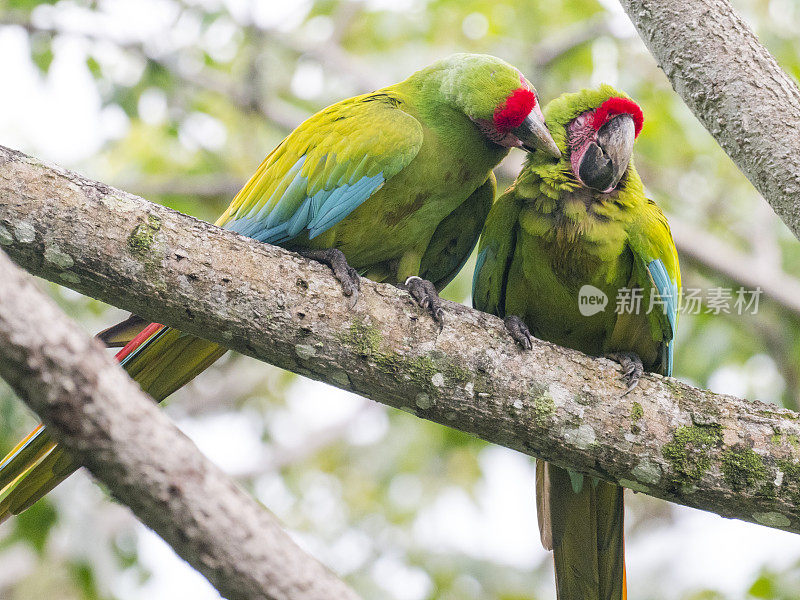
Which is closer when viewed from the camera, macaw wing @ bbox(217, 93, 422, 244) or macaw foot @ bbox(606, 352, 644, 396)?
macaw foot @ bbox(606, 352, 644, 396)

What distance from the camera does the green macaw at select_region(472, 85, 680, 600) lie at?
9.29ft

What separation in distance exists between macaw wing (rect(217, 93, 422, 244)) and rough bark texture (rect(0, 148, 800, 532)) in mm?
Result: 380

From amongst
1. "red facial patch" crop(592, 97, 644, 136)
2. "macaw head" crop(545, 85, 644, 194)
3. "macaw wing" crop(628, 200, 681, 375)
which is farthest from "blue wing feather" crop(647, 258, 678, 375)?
"red facial patch" crop(592, 97, 644, 136)

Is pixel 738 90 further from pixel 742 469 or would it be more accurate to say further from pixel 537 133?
pixel 742 469

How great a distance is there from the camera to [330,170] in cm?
275

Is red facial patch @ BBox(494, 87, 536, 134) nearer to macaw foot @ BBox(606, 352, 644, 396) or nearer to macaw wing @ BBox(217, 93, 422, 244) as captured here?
macaw wing @ BBox(217, 93, 422, 244)

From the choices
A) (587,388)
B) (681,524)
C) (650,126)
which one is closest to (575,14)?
(650,126)

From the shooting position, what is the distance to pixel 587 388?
2.43 meters

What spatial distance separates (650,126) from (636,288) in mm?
2448

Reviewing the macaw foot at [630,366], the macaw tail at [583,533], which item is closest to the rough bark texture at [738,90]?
the macaw foot at [630,366]

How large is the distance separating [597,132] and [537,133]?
249mm

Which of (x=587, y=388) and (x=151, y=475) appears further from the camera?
(x=587, y=388)

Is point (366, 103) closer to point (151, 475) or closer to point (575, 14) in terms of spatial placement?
point (151, 475)

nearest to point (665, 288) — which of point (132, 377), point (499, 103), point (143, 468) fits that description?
point (499, 103)
